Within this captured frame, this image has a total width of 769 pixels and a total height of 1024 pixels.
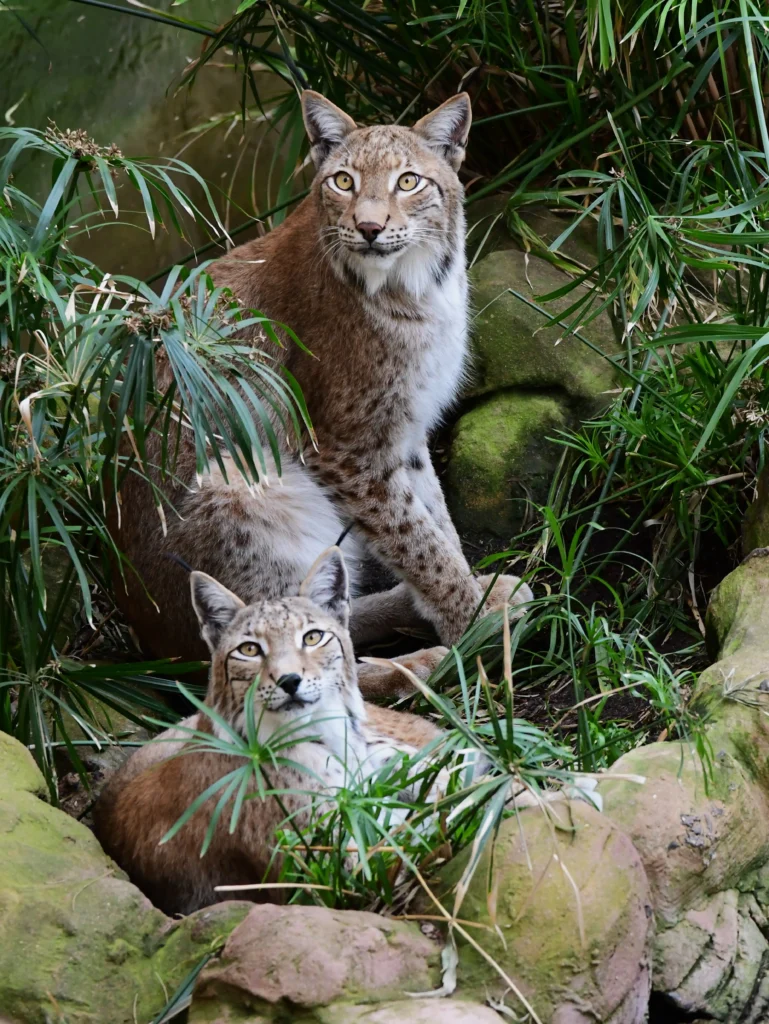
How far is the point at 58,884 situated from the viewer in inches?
105

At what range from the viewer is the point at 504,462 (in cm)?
498

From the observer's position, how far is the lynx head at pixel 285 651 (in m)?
2.92

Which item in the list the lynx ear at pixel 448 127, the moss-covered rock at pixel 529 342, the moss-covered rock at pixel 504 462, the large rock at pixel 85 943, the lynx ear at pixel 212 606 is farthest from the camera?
the moss-covered rock at pixel 529 342

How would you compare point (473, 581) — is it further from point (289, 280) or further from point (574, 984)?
point (574, 984)

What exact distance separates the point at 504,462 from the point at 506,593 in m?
0.69

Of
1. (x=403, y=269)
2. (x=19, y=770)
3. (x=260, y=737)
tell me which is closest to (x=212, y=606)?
(x=260, y=737)

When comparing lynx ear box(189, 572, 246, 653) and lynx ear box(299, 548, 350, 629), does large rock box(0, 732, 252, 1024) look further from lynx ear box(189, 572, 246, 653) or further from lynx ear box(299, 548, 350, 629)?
lynx ear box(299, 548, 350, 629)

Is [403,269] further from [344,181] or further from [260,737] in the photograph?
[260,737]

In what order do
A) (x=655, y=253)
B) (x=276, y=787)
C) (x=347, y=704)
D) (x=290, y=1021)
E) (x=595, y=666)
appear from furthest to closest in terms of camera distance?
(x=655, y=253) < (x=595, y=666) < (x=347, y=704) < (x=276, y=787) < (x=290, y=1021)

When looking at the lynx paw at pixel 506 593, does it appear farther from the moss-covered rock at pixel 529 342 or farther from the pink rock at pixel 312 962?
the pink rock at pixel 312 962

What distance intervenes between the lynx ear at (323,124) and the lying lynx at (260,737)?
176cm

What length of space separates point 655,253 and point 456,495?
52.8 inches

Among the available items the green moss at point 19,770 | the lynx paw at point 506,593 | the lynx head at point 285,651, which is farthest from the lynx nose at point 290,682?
the lynx paw at point 506,593

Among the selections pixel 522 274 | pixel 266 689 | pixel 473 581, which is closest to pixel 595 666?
pixel 473 581
